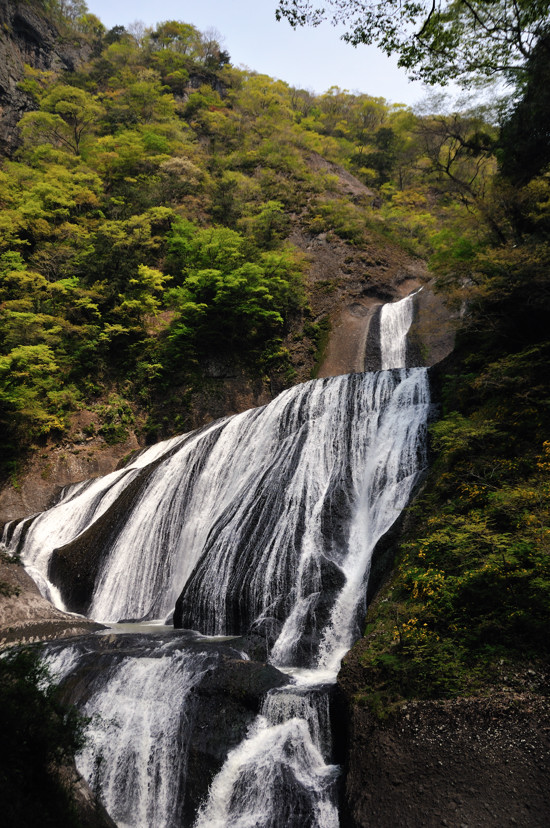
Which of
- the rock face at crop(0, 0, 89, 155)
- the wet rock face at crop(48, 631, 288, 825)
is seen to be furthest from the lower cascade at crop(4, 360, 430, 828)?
the rock face at crop(0, 0, 89, 155)

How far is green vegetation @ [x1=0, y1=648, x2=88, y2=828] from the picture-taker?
2582 millimetres

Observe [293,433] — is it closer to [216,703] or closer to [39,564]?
[216,703]

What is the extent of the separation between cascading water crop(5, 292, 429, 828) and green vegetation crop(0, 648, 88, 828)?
8.05 ft

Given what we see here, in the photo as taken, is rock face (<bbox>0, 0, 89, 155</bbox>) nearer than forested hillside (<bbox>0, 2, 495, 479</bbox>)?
No

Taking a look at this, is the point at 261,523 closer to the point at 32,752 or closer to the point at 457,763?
the point at 457,763

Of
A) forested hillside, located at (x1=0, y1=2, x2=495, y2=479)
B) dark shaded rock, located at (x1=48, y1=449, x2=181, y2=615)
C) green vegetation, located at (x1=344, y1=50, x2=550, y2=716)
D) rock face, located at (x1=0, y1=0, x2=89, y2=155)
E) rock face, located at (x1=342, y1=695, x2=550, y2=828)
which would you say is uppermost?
rock face, located at (x1=0, y1=0, x2=89, y2=155)

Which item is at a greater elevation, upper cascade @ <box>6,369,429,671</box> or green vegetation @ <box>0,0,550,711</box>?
green vegetation @ <box>0,0,550,711</box>

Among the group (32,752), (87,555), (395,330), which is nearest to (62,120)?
(395,330)

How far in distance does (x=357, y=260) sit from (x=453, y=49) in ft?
48.3

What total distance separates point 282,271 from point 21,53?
131 ft

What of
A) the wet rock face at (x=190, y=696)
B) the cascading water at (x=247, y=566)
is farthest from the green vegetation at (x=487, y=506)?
the wet rock face at (x=190, y=696)

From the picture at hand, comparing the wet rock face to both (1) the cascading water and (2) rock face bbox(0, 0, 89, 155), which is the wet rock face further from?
(2) rock face bbox(0, 0, 89, 155)

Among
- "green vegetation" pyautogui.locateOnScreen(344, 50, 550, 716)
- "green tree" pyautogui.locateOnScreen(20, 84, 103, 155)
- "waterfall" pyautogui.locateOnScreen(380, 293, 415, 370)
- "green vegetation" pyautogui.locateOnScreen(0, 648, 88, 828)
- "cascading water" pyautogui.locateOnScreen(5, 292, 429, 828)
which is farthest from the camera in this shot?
"green tree" pyautogui.locateOnScreen(20, 84, 103, 155)

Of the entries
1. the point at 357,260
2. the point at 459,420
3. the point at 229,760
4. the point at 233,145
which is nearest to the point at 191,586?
the point at 229,760
